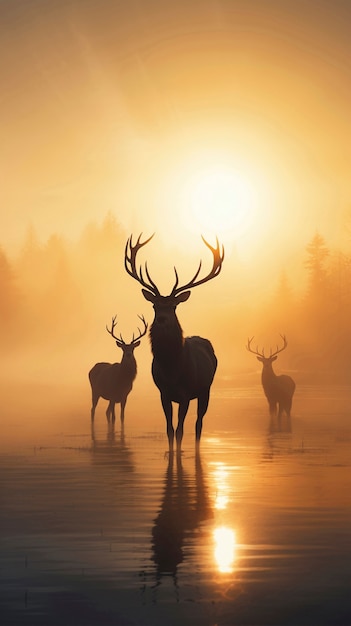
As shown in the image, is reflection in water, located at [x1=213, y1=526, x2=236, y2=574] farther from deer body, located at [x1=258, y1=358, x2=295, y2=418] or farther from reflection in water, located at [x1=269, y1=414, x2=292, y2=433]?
deer body, located at [x1=258, y1=358, x2=295, y2=418]

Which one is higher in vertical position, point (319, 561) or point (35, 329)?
point (319, 561)

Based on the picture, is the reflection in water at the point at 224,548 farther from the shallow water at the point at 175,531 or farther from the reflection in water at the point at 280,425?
the reflection in water at the point at 280,425

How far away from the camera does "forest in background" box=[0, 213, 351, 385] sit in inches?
→ 4656

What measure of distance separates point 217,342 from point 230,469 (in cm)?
13618

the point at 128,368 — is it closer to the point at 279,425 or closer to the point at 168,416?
the point at 279,425

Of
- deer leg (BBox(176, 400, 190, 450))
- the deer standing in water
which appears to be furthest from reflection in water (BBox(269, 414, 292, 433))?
deer leg (BBox(176, 400, 190, 450))

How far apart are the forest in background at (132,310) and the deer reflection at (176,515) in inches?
3212

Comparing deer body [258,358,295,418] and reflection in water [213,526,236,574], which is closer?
reflection in water [213,526,236,574]

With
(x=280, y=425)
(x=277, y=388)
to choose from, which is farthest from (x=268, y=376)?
(x=280, y=425)

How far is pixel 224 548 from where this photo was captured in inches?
422

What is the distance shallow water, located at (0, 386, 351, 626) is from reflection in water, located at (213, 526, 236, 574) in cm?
2

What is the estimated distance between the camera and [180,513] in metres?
12.9

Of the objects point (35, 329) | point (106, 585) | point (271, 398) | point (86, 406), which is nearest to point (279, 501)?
point (106, 585)

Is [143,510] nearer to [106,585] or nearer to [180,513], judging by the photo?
[180,513]
